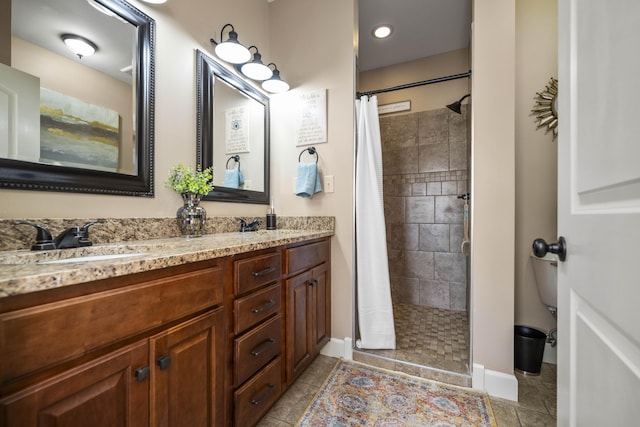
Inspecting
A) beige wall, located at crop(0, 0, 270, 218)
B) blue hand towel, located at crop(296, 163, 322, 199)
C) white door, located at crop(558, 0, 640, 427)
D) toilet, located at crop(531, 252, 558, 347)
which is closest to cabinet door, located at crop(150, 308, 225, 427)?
beige wall, located at crop(0, 0, 270, 218)

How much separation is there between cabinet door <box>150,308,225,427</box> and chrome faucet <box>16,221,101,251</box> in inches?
21.1

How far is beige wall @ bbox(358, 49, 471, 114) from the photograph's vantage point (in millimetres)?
2699

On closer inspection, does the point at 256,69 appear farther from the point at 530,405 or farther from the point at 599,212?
the point at 530,405

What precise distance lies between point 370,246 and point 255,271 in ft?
3.30

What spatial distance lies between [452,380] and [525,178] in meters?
1.50

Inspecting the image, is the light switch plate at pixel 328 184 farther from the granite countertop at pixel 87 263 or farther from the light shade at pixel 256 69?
the light shade at pixel 256 69

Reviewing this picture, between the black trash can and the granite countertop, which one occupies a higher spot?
the granite countertop

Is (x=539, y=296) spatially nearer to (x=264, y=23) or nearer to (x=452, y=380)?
(x=452, y=380)

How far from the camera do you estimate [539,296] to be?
1.76 meters

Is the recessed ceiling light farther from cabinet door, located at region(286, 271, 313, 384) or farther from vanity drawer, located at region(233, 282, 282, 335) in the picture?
vanity drawer, located at region(233, 282, 282, 335)

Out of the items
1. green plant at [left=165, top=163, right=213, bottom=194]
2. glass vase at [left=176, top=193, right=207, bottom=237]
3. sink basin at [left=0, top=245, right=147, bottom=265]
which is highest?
green plant at [left=165, top=163, right=213, bottom=194]

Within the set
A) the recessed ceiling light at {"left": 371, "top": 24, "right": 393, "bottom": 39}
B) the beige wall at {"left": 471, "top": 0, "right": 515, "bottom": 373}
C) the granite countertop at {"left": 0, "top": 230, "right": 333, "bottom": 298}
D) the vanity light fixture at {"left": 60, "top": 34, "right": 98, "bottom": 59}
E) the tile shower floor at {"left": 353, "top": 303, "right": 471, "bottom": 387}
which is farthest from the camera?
the recessed ceiling light at {"left": 371, "top": 24, "right": 393, "bottom": 39}

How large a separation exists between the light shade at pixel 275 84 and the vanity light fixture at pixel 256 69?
0.04 meters

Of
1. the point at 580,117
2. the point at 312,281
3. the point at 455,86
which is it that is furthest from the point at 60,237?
the point at 455,86
